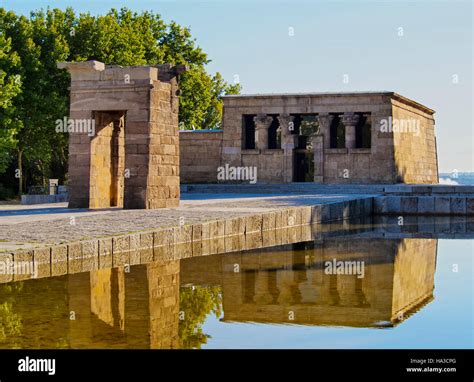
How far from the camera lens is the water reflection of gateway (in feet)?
28.2

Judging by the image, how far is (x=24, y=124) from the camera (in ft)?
139

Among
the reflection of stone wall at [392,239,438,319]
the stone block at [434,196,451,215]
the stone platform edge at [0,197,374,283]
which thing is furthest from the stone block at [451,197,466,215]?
the reflection of stone wall at [392,239,438,319]

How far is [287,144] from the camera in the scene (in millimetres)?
44062

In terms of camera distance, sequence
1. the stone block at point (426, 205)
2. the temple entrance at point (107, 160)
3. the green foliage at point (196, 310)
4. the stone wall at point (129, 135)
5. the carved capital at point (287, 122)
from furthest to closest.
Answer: the carved capital at point (287, 122) < the stone block at point (426, 205) < the temple entrance at point (107, 160) < the stone wall at point (129, 135) < the green foliage at point (196, 310)

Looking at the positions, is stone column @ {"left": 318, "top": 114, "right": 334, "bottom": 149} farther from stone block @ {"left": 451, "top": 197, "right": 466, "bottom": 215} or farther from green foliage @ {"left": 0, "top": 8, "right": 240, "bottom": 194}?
stone block @ {"left": 451, "top": 197, "right": 466, "bottom": 215}

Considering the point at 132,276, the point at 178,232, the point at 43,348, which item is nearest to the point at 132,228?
the point at 178,232

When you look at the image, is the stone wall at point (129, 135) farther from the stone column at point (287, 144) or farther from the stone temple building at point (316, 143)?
the stone column at point (287, 144)

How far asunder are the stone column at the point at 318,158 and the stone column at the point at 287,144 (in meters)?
1.18

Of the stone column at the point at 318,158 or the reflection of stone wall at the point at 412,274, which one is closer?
A: the reflection of stone wall at the point at 412,274

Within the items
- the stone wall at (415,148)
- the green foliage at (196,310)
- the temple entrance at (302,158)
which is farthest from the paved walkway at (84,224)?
the temple entrance at (302,158)

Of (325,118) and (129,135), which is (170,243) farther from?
(325,118)

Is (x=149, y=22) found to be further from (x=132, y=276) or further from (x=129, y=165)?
(x=132, y=276)

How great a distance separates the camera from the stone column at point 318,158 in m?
43.2
